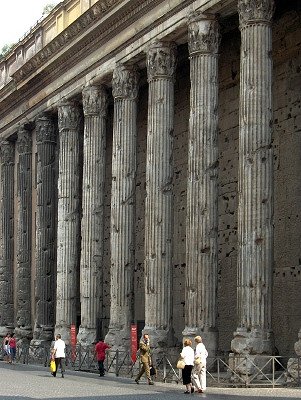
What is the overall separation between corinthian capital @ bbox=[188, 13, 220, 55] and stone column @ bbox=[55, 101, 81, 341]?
11076 millimetres

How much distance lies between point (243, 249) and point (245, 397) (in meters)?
4.82

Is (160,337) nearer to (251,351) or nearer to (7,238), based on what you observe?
(251,351)

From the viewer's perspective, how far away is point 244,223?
82.6 ft

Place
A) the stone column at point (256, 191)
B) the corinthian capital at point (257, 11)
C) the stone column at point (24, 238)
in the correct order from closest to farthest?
the stone column at point (256, 191)
the corinthian capital at point (257, 11)
the stone column at point (24, 238)

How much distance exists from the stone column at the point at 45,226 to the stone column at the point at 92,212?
17.6 feet

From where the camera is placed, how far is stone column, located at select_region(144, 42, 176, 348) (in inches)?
1161

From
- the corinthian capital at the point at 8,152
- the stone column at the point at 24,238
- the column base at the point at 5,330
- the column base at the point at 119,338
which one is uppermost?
the corinthian capital at the point at 8,152

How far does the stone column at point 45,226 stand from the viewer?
40.6 metres

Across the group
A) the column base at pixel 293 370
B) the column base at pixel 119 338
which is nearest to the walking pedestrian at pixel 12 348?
the column base at pixel 119 338

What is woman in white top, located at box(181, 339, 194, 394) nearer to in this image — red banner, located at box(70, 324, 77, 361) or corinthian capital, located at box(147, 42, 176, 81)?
corinthian capital, located at box(147, 42, 176, 81)

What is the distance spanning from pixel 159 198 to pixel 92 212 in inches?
232

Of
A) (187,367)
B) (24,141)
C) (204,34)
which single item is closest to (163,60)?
(204,34)

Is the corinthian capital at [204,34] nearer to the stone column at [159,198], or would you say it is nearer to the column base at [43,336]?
the stone column at [159,198]

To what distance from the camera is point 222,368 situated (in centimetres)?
2709
